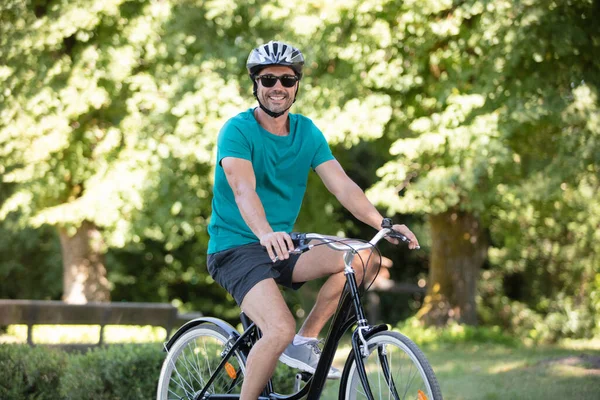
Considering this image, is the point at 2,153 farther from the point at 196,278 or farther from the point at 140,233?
the point at 196,278

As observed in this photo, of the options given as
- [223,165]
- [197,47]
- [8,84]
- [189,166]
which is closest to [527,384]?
[223,165]

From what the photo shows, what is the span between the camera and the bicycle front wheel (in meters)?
3.77


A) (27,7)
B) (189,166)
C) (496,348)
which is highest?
(27,7)

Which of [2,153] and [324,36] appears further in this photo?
[2,153]

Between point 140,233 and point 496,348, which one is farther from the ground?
point 140,233

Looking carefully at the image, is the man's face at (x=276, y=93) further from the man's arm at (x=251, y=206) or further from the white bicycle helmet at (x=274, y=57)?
the man's arm at (x=251, y=206)

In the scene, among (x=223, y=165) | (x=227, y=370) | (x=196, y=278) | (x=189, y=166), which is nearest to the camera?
(x=223, y=165)

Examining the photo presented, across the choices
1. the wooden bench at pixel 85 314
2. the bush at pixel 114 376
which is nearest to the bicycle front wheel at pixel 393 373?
the bush at pixel 114 376

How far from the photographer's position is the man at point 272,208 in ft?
14.1

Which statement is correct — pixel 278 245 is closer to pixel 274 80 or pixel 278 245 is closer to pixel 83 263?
pixel 274 80

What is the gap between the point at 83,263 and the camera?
18297mm

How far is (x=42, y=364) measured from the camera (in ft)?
21.8

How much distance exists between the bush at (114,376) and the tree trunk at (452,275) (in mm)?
9441

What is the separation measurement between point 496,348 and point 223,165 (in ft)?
31.4
